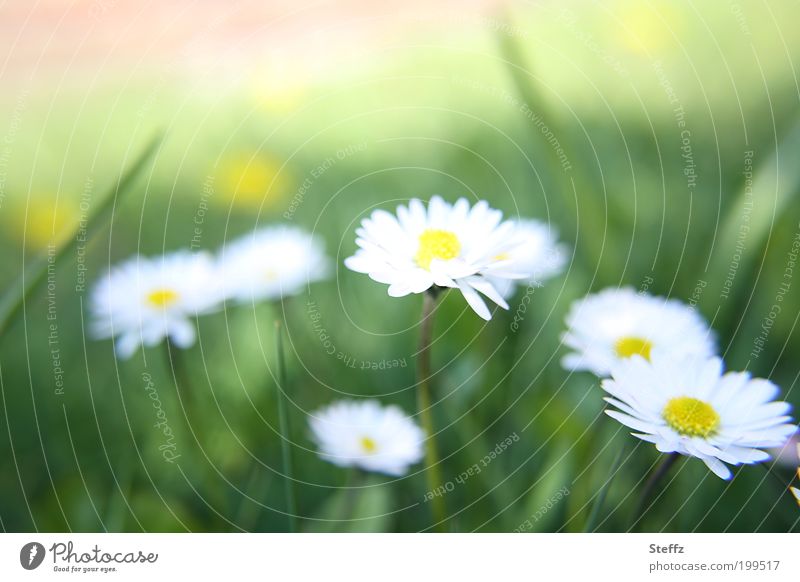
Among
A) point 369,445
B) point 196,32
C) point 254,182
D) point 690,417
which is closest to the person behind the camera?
point 690,417

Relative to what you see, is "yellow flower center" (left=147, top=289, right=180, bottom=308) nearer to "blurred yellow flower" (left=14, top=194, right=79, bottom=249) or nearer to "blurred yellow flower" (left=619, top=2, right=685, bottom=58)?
"blurred yellow flower" (left=14, top=194, right=79, bottom=249)

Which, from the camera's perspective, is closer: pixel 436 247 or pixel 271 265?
pixel 436 247

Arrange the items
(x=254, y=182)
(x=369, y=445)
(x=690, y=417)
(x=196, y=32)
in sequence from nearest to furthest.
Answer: (x=690, y=417) < (x=369, y=445) < (x=196, y=32) < (x=254, y=182)

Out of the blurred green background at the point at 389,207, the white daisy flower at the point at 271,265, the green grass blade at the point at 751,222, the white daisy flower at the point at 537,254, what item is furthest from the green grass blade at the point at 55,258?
the green grass blade at the point at 751,222

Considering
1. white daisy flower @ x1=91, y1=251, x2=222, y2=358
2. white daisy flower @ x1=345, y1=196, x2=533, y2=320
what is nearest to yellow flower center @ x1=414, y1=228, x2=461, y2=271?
white daisy flower @ x1=345, y1=196, x2=533, y2=320

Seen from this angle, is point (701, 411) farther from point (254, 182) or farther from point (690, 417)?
point (254, 182)

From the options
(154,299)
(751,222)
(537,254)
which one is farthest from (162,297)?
(751,222)

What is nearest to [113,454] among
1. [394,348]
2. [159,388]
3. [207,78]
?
[159,388]
